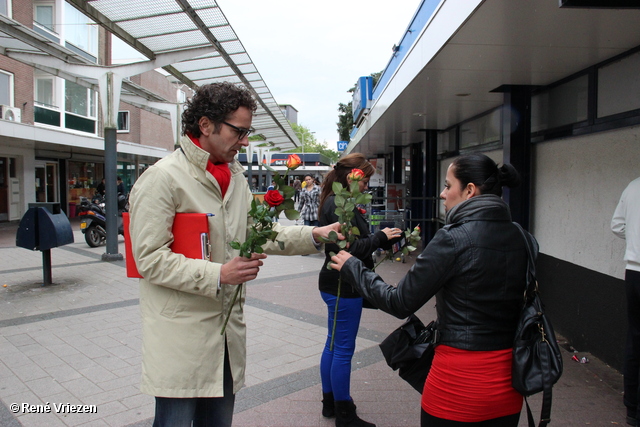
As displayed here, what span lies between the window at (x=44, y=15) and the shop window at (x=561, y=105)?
798 inches

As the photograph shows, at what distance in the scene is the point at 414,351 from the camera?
2141 millimetres

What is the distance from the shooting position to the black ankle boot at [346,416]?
3.14m

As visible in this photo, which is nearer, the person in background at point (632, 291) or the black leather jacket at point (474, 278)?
the black leather jacket at point (474, 278)

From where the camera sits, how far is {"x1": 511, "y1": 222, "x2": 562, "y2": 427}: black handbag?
1843mm

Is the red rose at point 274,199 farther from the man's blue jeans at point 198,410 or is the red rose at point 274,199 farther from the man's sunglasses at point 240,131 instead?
the man's blue jeans at point 198,410

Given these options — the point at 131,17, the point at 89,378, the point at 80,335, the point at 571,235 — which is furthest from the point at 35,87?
the point at 571,235

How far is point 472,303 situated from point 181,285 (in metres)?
1.11

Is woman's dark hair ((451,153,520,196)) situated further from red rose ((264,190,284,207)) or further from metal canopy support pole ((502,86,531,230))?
metal canopy support pole ((502,86,531,230))

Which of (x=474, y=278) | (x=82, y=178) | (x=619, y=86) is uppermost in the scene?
(x=619, y=86)

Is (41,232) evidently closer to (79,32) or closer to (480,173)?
(480,173)

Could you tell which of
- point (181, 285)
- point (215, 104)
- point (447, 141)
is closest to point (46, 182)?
point (447, 141)

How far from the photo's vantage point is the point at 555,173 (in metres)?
5.56

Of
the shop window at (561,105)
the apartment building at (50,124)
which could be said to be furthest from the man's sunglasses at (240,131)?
the apartment building at (50,124)

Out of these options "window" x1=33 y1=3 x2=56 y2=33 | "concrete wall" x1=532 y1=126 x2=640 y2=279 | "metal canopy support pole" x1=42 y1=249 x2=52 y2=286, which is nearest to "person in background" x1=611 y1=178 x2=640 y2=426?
"concrete wall" x1=532 y1=126 x2=640 y2=279
